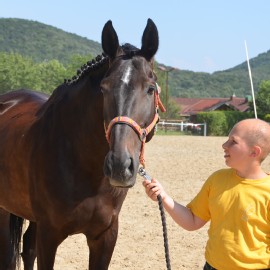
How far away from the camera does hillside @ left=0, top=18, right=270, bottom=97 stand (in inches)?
5271

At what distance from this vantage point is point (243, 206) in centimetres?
218

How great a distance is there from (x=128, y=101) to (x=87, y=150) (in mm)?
718

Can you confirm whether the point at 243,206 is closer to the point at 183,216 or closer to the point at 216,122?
the point at 183,216

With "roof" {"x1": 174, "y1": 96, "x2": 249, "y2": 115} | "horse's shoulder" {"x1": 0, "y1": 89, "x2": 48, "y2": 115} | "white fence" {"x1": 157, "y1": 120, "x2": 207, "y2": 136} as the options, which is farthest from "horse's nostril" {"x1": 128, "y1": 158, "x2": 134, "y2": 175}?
"roof" {"x1": 174, "y1": 96, "x2": 249, "y2": 115}

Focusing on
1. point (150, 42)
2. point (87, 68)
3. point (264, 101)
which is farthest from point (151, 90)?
point (264, 101)

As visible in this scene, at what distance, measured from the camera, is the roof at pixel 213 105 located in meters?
69.3

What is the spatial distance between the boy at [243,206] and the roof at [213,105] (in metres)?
64.0

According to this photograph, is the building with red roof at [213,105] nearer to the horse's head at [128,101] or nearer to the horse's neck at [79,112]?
the horse's neck at [79,112]

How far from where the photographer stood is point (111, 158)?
2.19 meters

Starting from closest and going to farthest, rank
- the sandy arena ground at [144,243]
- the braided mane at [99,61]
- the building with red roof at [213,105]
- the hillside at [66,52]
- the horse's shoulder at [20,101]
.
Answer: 1. the braided mane at [99,61]
2. the horse's shoulder at [20,101]
3. the sandy arena ground at [144,243]
4. the building with red roof at [213,105]
5. the hillside at [66,52]

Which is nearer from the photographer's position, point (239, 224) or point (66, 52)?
point (239, 224)

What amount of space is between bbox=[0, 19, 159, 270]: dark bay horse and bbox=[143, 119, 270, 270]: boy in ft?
1.45

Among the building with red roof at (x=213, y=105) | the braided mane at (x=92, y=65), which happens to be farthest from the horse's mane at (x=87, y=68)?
the building with red roof at (x=213, y=105)

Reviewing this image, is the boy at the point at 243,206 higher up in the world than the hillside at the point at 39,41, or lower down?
lower down
